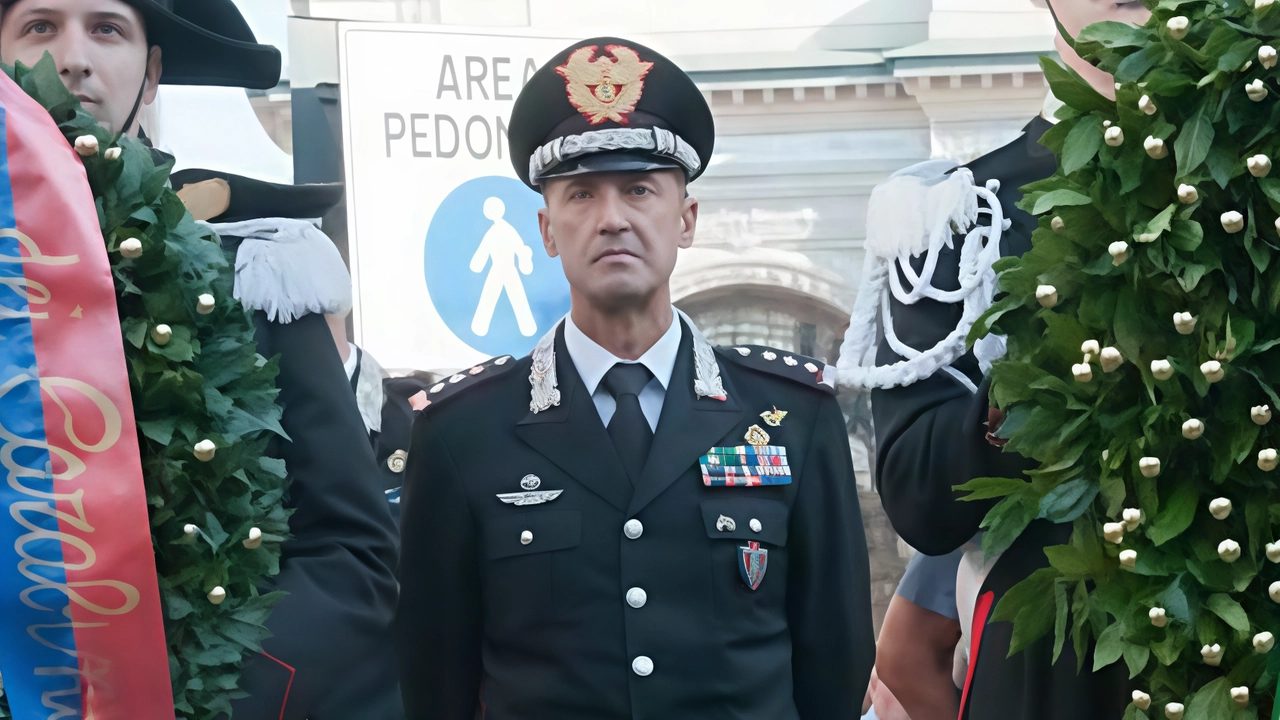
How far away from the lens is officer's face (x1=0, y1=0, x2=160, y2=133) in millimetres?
2301

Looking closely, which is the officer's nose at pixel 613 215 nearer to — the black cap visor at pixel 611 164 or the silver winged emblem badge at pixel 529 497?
the black cap visor at pixel 611 164

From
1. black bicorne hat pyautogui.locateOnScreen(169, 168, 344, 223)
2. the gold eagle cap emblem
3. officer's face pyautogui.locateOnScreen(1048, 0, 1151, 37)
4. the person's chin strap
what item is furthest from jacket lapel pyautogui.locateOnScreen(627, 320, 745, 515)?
the person's chin strap

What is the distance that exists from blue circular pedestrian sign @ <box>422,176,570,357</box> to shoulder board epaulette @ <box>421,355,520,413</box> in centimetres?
184

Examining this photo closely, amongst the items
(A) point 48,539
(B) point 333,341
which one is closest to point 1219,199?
(B) point 333,341

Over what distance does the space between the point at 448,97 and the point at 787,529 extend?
273cm

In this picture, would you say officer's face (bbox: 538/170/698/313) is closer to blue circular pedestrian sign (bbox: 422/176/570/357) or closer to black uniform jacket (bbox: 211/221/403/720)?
black uniform jacket (bbox: 211/221/403/720)

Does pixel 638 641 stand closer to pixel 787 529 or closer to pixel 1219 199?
pixel 787 529

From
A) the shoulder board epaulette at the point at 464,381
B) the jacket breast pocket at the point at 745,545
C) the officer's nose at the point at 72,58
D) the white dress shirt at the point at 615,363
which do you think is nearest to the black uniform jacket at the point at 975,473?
the jacket breast pocket at the point at 745,545

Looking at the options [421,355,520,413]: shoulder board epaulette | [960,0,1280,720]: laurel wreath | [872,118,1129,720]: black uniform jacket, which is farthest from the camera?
[421,355,520,413]: shoulder board epaulette

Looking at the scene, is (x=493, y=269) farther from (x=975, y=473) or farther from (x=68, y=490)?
(x=68, y=490)

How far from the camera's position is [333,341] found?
2311mm

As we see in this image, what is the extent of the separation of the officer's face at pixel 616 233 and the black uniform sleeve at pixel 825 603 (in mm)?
397

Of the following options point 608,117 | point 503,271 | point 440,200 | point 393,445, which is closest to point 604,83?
point 608,117

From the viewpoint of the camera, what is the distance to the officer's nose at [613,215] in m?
2.18
